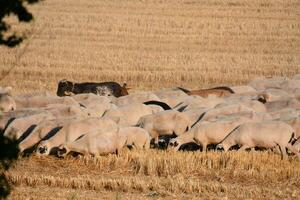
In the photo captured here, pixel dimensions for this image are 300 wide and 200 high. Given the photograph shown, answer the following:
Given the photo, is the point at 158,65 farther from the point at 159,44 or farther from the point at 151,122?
the point at 151,122

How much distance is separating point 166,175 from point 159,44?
21.1 meters

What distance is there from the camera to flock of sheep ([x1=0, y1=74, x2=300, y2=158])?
52.0 feet

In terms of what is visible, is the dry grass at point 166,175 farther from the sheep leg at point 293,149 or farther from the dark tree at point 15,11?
the dark tree at point 15,11

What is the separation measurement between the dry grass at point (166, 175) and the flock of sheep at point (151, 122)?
0.52 metres

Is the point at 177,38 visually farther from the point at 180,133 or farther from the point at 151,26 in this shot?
the point at 180,133

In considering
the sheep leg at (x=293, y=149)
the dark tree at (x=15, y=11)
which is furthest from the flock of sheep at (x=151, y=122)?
the dark tree at (x=15, y=11)

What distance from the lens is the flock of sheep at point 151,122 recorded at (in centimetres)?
1584

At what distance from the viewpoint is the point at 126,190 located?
12.8m

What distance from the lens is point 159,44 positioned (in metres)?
34.7

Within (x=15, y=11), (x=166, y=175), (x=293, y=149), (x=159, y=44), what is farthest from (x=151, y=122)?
(x=159, y=44)

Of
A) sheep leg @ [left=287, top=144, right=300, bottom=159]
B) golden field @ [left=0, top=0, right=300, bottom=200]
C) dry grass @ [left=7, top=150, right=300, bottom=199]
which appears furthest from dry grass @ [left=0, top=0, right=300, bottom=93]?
sheep leg @ [left=287, top=144, right=300, bottom=159]

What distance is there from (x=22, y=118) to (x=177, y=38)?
18.8 metres

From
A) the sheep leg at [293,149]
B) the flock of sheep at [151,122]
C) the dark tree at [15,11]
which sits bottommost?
the sheep leg at [293,149]

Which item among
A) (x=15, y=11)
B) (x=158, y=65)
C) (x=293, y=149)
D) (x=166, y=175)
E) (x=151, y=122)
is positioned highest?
(x=15, y=11)
